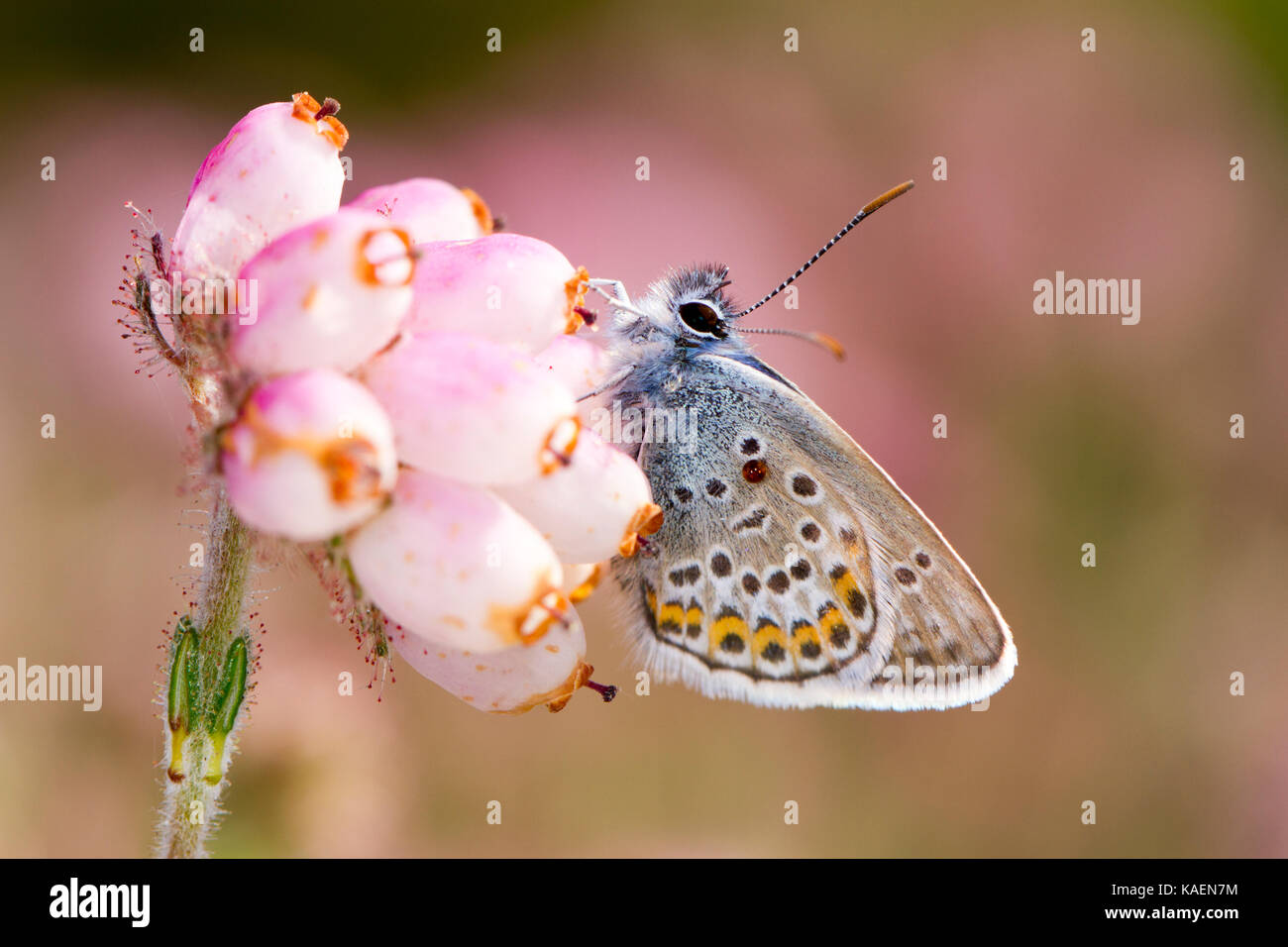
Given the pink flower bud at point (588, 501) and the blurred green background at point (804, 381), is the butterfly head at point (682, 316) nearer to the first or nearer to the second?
the pink flower bud at point (588, 501)

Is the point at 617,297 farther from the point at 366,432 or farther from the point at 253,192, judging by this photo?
the point at 366,432

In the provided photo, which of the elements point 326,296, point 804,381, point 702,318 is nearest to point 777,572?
point 702,318

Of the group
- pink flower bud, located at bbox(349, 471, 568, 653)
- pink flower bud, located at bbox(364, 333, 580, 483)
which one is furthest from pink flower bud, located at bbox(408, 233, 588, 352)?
pink flower bud, located at bbox(349, 471, 568, 653)

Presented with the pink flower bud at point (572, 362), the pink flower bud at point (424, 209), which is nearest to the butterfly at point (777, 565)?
the pink flower bud at point (572, 362)

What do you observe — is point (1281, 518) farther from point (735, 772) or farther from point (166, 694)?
point (166, 694)

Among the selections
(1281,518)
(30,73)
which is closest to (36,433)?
(30,73)
